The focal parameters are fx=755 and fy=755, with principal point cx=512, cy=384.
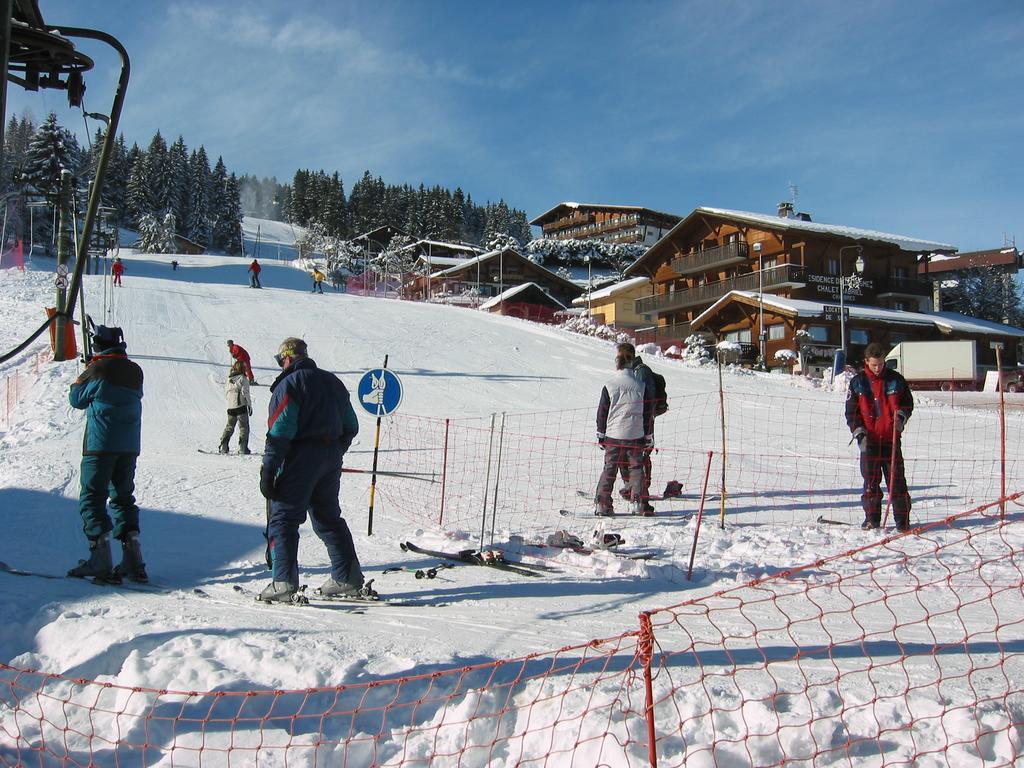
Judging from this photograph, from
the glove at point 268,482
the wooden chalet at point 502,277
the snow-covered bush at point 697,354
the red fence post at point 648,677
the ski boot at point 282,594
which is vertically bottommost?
the ski boot at point 282,594

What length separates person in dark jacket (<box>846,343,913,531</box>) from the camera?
279 inches

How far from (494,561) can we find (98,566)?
9.42 feet

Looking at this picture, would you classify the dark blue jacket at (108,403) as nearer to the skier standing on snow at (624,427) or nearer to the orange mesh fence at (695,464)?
the orange mesh fence at (695,464)

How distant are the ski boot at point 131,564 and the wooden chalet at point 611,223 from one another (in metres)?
84.2

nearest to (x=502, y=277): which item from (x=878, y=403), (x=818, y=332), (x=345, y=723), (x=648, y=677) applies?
(x=818, y=332)

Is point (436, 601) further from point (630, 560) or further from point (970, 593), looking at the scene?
point (970, 593)

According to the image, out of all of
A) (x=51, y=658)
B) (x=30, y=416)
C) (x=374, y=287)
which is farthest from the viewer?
(x=374, y=287)

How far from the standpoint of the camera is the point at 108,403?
5.24m

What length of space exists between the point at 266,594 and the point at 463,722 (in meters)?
2.33

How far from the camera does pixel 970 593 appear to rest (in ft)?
17.8

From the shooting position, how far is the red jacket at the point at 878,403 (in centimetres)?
716

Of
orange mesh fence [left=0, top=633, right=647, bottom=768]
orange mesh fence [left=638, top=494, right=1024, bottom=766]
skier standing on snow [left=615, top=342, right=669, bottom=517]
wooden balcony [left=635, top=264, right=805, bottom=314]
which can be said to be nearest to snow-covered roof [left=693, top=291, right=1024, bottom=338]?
wooden balcony [left=635, top=264, right=805, bottom=314]

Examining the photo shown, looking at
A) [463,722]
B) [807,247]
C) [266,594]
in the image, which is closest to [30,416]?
[266,594]

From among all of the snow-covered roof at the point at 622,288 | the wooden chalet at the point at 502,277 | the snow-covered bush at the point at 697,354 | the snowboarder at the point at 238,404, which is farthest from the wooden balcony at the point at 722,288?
the snowboarder at the point at 238,404
